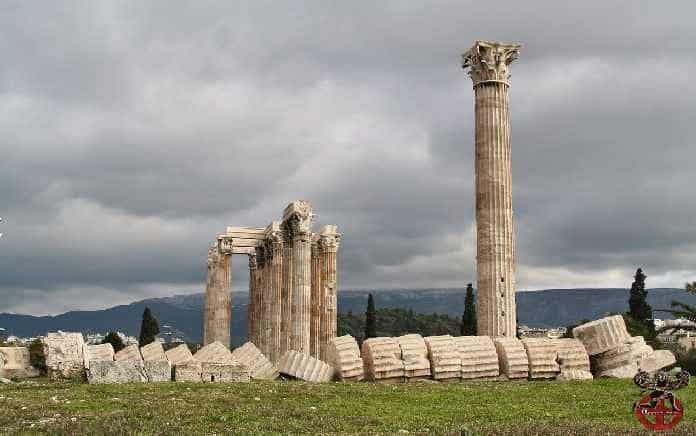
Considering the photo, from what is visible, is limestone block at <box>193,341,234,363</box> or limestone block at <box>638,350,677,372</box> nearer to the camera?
limestone block at <box>638,350,677,372</box>

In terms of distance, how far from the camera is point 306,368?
2859 centimetres

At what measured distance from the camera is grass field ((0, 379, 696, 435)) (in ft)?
52.9

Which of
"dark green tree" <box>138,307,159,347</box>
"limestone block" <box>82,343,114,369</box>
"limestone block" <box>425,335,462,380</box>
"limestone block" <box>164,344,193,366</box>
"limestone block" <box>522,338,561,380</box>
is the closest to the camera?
"limestone block" <box>425,335,462,380</box>

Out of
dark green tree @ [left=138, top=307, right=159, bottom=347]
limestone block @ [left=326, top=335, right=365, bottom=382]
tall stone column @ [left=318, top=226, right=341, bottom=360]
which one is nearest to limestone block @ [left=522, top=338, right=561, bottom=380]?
limestone block @ [left=326, top=335, right=365, bottom=382]

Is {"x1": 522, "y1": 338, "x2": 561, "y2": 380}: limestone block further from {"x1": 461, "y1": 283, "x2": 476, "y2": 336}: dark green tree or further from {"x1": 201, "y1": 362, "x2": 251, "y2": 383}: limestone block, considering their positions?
{"x1": 461, "y1": 283, "x2": 476, "y2": 336}: dark green tree

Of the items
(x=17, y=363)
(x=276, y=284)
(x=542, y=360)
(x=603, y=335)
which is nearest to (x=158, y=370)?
(x=17, y=363)

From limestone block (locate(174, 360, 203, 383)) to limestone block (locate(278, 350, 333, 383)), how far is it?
3138 mm

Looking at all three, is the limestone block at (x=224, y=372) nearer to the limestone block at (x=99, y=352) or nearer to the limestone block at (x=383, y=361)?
the limestone block at (x=99, y=352)

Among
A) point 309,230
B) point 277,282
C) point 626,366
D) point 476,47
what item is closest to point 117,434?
point 626,366

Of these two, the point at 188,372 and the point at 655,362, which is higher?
the point at 655,362

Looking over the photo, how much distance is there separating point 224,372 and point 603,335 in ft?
42.4

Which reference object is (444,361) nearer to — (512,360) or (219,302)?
(512,360)

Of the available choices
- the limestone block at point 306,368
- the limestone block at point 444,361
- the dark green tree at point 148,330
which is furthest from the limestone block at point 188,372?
the dark green tree at point 148,330

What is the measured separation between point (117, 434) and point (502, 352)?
16374 millimetres
